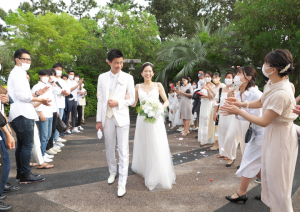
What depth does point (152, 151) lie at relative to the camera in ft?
14.4

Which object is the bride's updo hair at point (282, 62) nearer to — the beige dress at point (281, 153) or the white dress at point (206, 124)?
the beige dress at point (281, 153)

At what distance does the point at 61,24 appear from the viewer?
630 inches

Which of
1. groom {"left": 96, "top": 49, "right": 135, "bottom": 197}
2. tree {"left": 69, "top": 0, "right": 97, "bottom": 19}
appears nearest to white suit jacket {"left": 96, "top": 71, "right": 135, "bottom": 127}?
groom {"left": 96, "top": 49, "right": 135, "bottom": 197}

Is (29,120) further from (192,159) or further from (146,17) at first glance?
(146,17)

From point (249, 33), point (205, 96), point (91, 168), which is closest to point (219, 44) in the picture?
point (249, 33)

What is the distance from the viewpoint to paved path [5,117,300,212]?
365 centimetres

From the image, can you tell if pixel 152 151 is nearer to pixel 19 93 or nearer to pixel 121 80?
pixel 121 80

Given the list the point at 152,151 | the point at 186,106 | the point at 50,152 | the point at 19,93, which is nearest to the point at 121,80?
the point at 152,151

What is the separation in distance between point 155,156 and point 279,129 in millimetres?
2304

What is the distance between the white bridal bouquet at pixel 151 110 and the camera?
173 inches

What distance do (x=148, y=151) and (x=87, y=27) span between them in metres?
19.6

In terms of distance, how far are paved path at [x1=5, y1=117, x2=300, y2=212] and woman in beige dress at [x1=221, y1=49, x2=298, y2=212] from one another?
110 centimetres

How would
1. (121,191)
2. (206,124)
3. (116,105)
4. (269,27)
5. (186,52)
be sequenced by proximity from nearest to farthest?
1. (121,191)
2. (116,105)
3. (206,124)
4. (269,27)
5. (186,52)

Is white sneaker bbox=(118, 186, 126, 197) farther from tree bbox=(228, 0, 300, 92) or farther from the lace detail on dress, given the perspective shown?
tree bbox=(228, 0, 300, 92)
